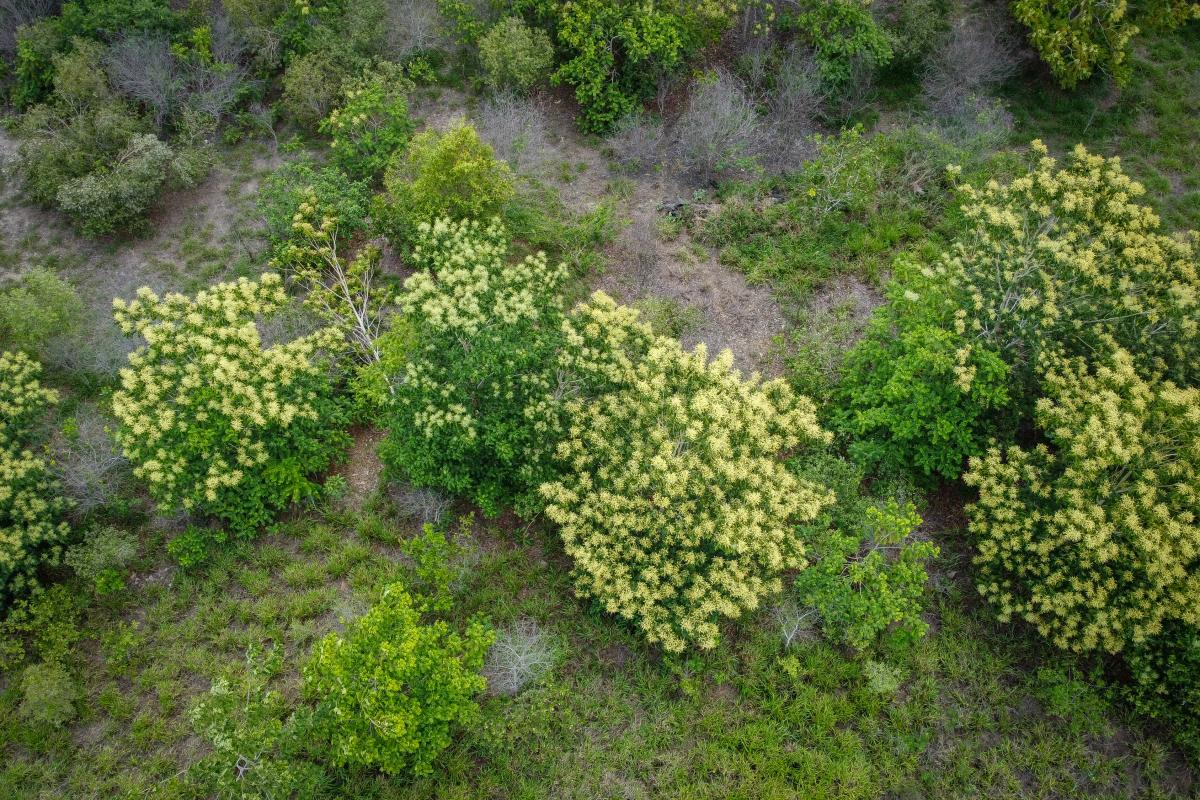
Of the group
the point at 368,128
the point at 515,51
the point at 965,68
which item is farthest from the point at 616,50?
the point at 965,68

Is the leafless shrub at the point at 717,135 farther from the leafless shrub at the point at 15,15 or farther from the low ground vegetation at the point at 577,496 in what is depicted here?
the leafless shrub at the point at 15,15

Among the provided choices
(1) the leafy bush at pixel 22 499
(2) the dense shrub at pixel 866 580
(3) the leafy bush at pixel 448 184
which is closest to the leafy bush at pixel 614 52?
(3) the leafy bush at pixel 448 184

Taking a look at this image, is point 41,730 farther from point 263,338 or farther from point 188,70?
point 188,70

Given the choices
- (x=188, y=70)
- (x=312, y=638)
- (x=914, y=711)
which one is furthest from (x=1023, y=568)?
(x=188, y=70)

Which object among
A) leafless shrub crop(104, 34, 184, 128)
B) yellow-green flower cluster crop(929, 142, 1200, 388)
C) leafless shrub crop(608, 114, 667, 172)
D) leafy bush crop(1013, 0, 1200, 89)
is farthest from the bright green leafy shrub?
leafless shrub crop(104, 34, 184, 128)

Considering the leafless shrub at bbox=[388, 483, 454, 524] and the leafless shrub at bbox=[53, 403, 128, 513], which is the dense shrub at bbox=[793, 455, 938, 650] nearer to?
the leafless shrub at bbox=[388, 483, 454, 524]
